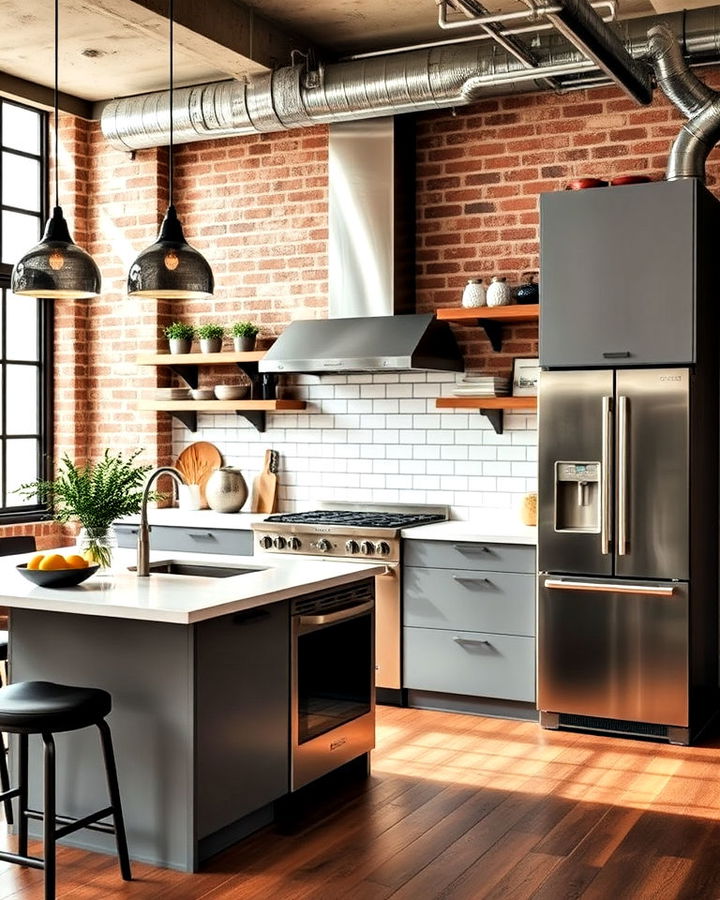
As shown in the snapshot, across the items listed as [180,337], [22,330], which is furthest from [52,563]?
[22,330]

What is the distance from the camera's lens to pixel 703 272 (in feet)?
17.0

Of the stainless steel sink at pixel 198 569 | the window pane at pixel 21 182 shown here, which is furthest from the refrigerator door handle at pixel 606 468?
the window pane at pixel 21 182

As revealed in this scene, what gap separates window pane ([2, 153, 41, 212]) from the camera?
704cm

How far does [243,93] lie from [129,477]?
293cm

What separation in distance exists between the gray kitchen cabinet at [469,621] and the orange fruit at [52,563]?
2271mm

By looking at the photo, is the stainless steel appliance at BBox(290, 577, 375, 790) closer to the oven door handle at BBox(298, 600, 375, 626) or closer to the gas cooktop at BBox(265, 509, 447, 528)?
the oven door handle at BBox(298, 600, 375, 626)

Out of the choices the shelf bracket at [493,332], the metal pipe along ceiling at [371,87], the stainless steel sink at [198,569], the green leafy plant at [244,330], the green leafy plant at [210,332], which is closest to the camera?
the stainless steel sink at [198,569]

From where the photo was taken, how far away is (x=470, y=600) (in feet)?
18.3

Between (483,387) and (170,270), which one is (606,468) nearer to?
(483,387)

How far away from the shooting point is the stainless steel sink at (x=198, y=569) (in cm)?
440

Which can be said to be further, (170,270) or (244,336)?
(244,336)

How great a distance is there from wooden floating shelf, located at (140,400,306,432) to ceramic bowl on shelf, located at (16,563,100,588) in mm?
2864

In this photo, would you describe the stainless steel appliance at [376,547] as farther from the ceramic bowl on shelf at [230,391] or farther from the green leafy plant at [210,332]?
the green leafy plant at [210,332]

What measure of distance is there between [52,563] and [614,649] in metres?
2.66
